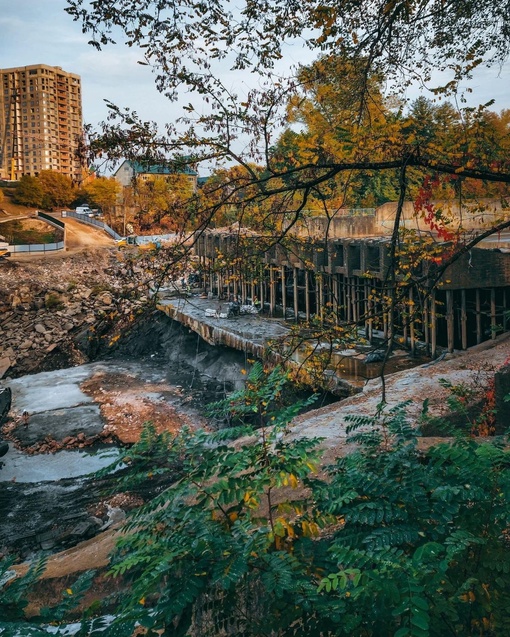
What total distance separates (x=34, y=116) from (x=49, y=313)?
242 feet

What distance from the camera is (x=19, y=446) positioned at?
1797cm

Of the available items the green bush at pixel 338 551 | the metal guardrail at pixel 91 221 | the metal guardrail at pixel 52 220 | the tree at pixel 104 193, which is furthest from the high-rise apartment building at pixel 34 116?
the green bush at pixel 338 551

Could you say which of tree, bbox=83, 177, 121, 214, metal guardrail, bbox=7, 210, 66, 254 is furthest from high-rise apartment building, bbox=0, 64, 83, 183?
metal guardrail, bbox=7, 210, 66, 254

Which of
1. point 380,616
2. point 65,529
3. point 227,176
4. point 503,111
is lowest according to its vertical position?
point 65,529

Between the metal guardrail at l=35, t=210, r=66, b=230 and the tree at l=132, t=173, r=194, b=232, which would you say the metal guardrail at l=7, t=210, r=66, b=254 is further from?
the tree at l=132, t=173, r=194, b=232

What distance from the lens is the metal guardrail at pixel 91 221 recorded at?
200 feet

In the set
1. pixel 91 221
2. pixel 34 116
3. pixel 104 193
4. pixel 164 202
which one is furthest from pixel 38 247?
pixel 34 116

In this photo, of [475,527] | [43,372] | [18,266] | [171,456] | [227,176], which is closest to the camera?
[475,527]

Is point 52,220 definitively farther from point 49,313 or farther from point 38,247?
point 49,313

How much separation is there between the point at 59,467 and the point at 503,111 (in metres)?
29.0

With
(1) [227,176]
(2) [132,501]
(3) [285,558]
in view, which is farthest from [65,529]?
(3) [285,558]

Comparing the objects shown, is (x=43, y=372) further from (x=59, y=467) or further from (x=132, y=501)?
(x=132, y=501)

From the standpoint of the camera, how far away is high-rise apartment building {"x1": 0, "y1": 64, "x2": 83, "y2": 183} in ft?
318

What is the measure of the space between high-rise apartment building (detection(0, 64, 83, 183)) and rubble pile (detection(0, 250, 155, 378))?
54.4 m
